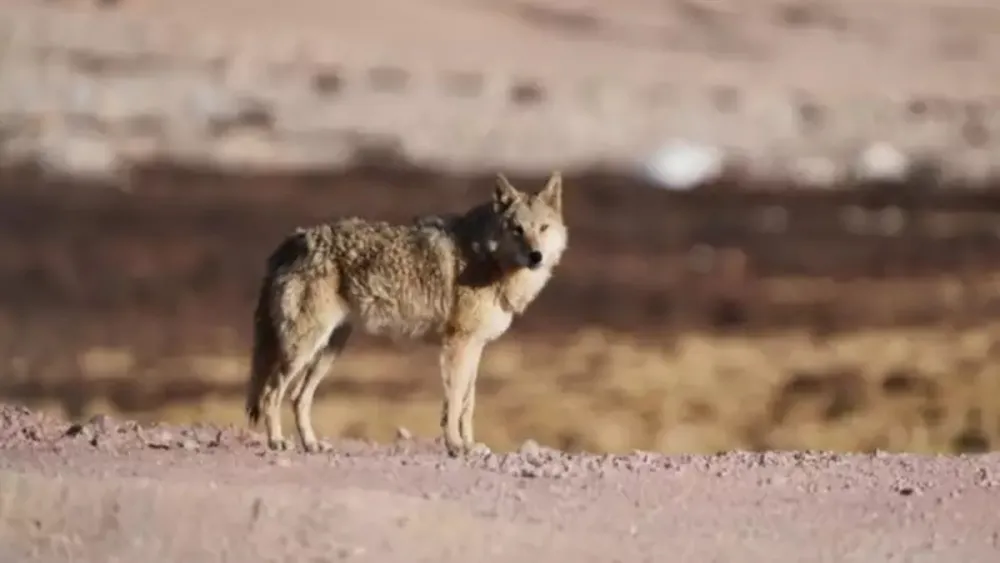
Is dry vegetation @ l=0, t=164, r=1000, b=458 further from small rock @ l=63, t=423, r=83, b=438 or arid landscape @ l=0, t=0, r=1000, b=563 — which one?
small rock @ l=63, t=423, r=83, b=438

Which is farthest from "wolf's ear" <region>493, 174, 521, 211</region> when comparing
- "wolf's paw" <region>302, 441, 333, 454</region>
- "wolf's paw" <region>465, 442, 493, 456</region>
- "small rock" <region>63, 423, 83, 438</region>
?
"small rock" <region>63, 423, 83, 438</region>

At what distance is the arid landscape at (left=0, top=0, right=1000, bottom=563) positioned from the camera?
407 inches

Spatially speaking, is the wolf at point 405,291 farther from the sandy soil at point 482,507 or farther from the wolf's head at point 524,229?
the sandy soil at point 482,507

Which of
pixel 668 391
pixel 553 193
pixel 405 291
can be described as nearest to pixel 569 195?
pixel 668 391

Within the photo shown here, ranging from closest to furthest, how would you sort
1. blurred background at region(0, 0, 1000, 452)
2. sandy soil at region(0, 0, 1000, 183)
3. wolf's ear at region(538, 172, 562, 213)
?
1. wolf's ear at region(538, 172, 562, 213)
2. blurred background at region(0, 0, 1000, 452)
3. sandy soil at region(0, 0, 1000, 183)

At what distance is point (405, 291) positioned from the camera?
1297 centimetres

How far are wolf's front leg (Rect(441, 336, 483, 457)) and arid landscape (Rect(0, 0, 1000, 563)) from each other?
0.69 feet

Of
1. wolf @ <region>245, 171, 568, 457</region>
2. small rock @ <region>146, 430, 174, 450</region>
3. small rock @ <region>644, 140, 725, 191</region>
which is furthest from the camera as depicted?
small rock @ <region>644, 140, 725, 191</region>

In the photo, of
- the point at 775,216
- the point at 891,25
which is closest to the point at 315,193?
the point at 775,216

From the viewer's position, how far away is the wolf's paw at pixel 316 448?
41.4 feet

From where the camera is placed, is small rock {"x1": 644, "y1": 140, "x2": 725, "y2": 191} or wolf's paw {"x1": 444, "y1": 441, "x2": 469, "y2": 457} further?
small rock {"x1": 644, "y1": 140, "x2": 725, "y2": 191}

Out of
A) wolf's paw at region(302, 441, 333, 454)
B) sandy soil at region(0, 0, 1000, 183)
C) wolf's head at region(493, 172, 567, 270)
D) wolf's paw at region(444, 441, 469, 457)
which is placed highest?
sandy soil at region(0, 0, 1000, 183)

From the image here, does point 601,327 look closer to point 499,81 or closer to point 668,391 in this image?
point 668,391

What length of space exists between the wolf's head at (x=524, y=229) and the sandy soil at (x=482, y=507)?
139cm
